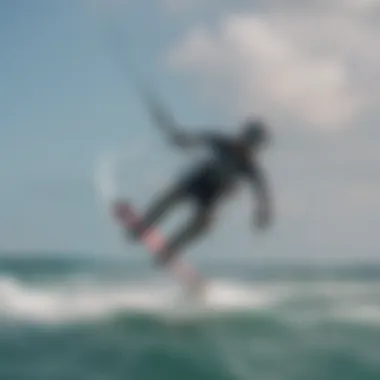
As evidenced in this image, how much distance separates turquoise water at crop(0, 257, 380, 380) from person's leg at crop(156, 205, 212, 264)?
1610 millimetres

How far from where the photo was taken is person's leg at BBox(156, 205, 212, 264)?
1438cm

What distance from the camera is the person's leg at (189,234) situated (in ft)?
47.2

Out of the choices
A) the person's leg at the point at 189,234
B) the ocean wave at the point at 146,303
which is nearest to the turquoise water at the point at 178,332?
the ocean wave at the point at 146,303

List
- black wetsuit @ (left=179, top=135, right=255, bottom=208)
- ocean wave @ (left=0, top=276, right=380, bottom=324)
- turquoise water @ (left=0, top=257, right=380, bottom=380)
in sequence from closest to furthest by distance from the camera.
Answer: black wetsuit @ (left=179, top=135, right=255, bottom=208)
turquoise water @ (left=0, top=257, right=380, bottom=380)
ocean wave @ (left=0, top=276, right=380, bottom=324)

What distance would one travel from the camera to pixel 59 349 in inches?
685

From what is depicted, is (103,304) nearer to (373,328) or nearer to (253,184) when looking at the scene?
(373,328)

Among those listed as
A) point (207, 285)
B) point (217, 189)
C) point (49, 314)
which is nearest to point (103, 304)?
point (49, 314)

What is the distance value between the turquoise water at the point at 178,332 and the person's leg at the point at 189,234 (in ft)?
5.28

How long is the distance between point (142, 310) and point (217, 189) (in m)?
5.56

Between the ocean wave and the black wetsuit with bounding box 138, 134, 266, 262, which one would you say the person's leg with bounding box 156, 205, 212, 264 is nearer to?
the black wetsuit with bounding box 138, 134, 266, 262

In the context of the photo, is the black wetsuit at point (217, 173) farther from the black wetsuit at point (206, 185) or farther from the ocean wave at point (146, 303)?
the ocean wave at point (146, 303)

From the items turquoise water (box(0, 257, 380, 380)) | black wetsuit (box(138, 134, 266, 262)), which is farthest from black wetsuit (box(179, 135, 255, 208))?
turquoise water (box(0, 257, 380, 380))

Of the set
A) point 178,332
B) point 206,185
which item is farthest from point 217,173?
point 178,332

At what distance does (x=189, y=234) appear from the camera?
571 inches
